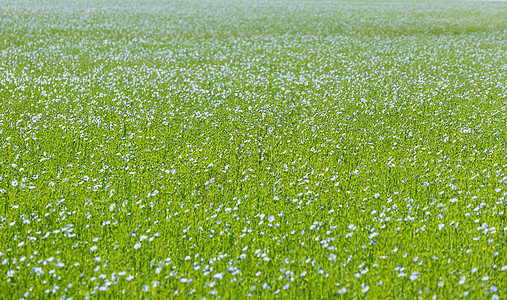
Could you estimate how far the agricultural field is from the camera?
6.11 meters

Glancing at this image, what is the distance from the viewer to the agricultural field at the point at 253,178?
20.0 ft

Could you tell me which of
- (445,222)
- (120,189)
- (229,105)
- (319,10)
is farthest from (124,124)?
(319,10)

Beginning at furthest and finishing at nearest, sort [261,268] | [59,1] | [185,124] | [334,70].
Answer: [59,1]
[334,70]
[185,124]
[261,268]

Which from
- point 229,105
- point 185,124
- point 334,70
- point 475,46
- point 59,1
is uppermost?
point 59,1

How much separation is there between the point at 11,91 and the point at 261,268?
1210cm

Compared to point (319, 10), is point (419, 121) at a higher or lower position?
lower

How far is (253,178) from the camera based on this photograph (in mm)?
9234

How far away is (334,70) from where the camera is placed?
756 inches

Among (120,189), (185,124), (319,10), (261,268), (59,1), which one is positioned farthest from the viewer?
(59,1)

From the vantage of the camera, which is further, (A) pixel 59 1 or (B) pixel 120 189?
(A) pixel 59 1

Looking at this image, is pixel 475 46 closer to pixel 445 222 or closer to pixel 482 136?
pixel 482 136

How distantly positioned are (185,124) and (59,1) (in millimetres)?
43749

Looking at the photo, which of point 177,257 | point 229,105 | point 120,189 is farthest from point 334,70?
point 177,257

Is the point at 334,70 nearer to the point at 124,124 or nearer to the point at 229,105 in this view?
the point at 229,105
